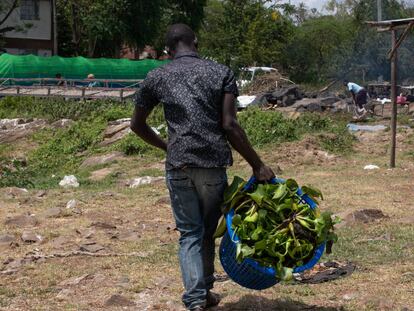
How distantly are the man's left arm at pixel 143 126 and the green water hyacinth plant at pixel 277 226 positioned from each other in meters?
0.65

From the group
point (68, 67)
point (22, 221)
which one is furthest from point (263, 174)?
point (68, 67)

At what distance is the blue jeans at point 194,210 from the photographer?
15.2 ft

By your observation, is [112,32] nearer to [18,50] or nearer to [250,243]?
[18,50]

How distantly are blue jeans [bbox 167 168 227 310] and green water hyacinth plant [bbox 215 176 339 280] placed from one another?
11 cm

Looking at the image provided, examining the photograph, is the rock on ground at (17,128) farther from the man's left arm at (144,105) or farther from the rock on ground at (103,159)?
the man's left arm at (144,105)

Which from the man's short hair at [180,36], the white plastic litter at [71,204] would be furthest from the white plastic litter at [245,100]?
the man's short hair at [180,36]

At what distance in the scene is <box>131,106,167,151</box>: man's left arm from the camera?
4.78m

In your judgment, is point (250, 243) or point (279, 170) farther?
point (279, 170)

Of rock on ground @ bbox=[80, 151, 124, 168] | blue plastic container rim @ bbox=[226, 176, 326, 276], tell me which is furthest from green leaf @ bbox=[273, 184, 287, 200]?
rock on ground @ bbox=[80, 151, 124, 168]

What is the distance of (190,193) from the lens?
466 centimetres

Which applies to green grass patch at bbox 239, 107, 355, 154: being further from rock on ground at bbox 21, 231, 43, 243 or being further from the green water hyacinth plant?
the green water hyacinth plant

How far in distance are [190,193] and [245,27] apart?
37706mm

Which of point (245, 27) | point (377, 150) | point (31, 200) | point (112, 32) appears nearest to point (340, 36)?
point (245, 27)

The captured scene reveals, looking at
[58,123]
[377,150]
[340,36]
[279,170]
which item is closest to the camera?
[279,170]
